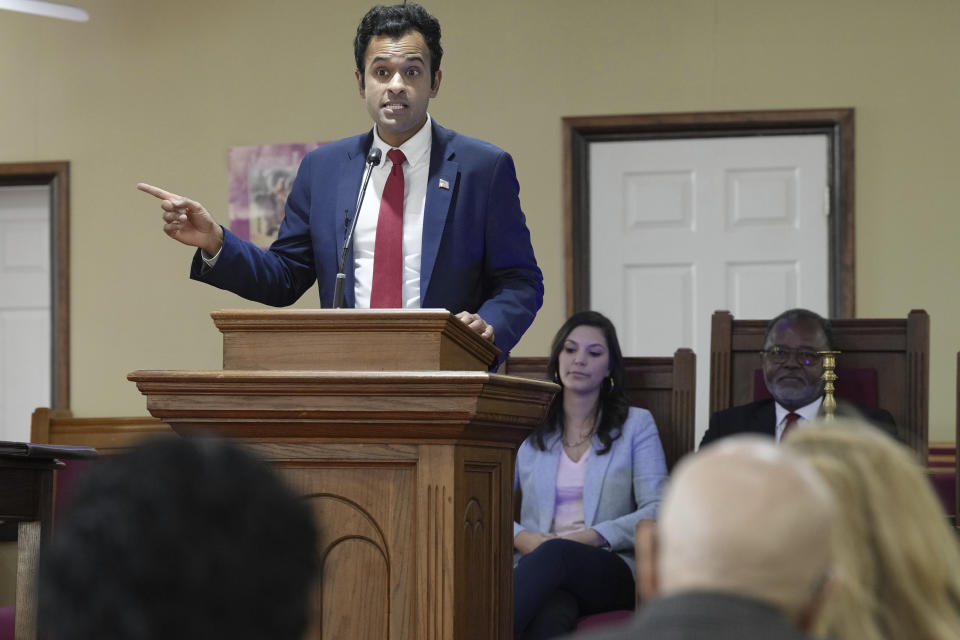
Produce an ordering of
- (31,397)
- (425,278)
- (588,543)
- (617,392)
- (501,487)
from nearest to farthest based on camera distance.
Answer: (501,487) < (425,278) < (588,543) < (617,392) < (31,397)

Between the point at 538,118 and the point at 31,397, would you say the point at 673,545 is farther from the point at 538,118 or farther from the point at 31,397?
the point at 31,397

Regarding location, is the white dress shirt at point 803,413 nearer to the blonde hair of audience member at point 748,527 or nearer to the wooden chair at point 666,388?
the wooden chair at point 666,388

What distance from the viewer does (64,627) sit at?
0.70m

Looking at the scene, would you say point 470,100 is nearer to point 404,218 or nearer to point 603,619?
point 603,619

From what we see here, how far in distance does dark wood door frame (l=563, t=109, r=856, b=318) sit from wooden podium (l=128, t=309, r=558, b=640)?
3650mm

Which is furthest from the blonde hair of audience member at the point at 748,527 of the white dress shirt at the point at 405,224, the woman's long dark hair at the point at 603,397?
the woman's long dark hair at the point at 603,397

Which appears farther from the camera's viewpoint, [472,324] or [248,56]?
[248,56]

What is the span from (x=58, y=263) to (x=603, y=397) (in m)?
3.18

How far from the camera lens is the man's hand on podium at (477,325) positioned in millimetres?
2338

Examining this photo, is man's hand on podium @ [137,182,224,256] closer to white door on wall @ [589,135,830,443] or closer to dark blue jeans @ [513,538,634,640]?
dark blue jeans @ [513,538,634,640]

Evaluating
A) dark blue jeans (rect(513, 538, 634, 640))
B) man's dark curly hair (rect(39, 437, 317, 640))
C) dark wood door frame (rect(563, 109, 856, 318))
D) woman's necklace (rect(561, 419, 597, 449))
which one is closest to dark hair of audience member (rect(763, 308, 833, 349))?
woman's necklace (rect(561, 419, 597, 449))

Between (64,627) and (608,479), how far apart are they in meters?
3.44

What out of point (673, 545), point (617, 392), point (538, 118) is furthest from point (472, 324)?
point (538, 118)

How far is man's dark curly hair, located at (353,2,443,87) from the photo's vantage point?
2.68 meters
